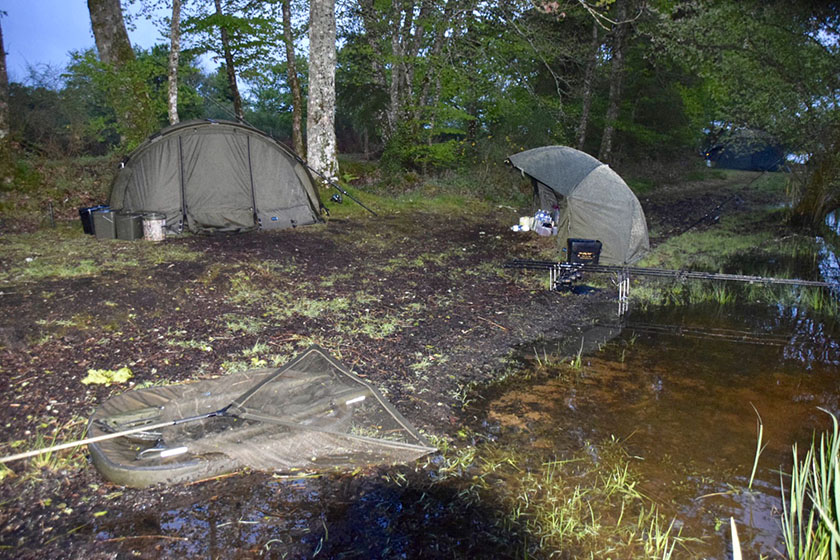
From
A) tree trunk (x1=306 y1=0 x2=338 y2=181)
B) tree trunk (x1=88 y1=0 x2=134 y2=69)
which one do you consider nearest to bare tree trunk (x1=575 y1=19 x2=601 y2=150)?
tree trunk (x1=306 y1=0 x2=338 y2=181)

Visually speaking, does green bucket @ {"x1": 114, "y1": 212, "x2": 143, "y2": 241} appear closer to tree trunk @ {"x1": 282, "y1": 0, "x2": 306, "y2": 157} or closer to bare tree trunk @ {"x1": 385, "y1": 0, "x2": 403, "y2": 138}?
tree trunk @ {"x1": 282, "y1": 0, "x2": 306, "y2": 157}

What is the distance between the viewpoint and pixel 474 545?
3395 millimetres

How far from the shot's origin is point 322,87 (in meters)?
12.8

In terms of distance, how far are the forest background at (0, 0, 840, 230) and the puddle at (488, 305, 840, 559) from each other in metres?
5.40

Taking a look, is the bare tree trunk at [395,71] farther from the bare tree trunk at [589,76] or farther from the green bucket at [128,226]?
the green bucket at [128,226]

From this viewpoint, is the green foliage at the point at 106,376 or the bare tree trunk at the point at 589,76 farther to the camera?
the bare tree trunk at the point at 589,76

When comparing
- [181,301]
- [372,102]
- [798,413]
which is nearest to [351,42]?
[372,102]

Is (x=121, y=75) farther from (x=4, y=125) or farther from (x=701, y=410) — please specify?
(x=701, y=410)

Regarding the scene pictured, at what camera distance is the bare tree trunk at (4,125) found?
10.8m

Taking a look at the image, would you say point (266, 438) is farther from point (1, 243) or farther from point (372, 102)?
point (372, 102)

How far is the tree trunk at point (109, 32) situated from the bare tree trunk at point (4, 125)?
6.48ft

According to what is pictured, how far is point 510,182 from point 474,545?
14597mm

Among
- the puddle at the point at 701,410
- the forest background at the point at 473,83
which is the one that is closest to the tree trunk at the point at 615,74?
the forest background at the point at 473,83

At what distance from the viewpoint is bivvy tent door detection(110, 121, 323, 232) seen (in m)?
9.96
